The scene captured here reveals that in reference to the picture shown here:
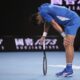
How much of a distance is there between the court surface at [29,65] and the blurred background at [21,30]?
0.36m

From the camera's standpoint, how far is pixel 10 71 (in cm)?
731

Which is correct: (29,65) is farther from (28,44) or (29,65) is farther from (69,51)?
(28,44)

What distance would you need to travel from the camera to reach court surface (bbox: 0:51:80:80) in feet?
21.9

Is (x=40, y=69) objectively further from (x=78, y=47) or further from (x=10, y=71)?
(x=78, y=47)

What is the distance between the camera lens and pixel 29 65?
8125 mm

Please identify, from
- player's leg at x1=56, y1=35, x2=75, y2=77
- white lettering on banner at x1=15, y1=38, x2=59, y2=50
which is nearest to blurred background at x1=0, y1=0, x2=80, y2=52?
white lettering on banner at x1=15, y1=38, x2=59, y2=50

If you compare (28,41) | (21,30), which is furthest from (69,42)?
(21,30)

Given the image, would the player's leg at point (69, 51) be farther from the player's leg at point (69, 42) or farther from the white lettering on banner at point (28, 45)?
the white lettering on banner at point (28, 45)

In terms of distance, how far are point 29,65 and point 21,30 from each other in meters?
3.08

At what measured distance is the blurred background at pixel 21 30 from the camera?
35.3ft

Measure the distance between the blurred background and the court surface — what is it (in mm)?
356

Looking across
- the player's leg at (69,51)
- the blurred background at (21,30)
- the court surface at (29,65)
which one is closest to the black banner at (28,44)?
the blurred background at (21,30)

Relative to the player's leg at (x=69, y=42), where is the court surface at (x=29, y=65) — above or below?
below

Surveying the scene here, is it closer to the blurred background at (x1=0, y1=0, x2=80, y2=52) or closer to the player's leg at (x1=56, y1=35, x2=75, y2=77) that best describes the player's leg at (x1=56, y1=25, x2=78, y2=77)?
the player's leg at (x1=56, y1=35, x2=75, y2=77)
